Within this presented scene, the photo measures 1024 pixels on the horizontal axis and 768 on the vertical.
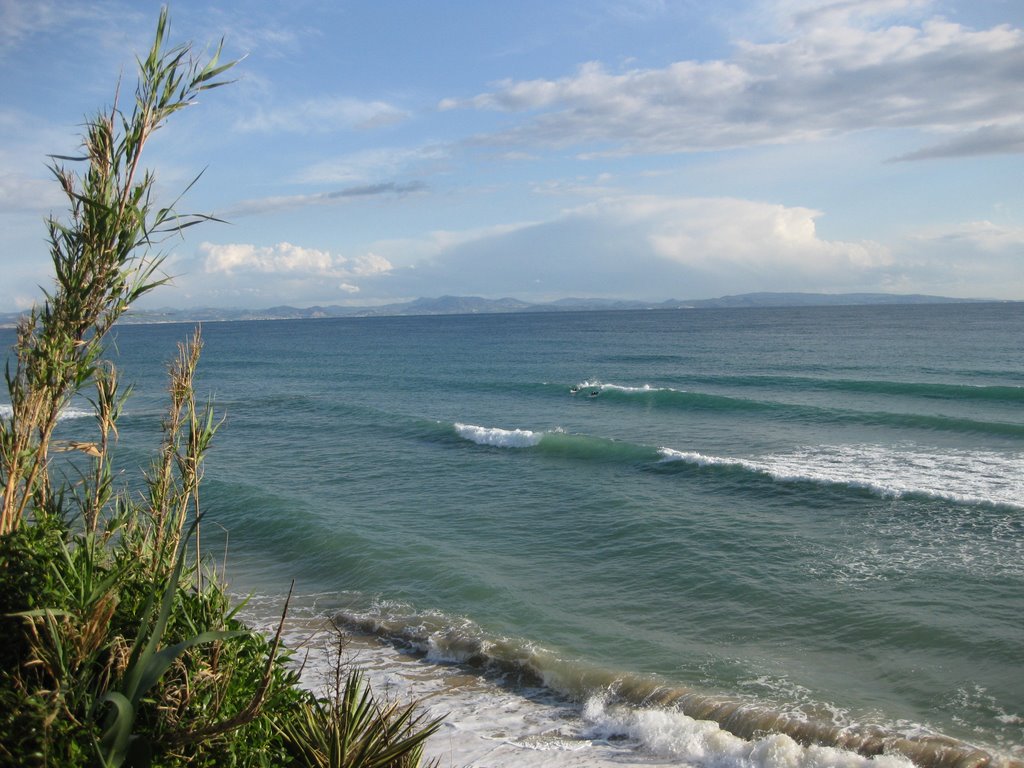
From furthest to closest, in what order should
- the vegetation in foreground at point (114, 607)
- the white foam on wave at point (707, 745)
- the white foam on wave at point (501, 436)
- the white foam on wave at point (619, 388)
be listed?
the white foam on wave at point (619, 388) < the white foam on wave at point (501, 436) < the white foam on wave at point (707, 745) < the vegetation in foreground at point (114, 607)

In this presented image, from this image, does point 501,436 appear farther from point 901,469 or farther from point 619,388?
point 619,388

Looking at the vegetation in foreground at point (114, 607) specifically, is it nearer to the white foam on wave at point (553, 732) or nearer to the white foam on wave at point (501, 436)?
the white foam on wave at point (553, 732)

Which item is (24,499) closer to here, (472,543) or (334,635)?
(334,635)

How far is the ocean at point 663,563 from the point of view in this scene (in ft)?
27.5

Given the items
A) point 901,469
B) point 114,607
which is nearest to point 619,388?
point 901,469

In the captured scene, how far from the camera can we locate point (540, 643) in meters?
10.4

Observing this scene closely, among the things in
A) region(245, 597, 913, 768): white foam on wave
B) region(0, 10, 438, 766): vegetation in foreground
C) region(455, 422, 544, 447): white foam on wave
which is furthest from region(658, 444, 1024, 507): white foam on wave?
region(0, 10, 438, 766): vegetation in foreground

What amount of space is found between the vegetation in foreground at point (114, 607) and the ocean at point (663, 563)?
0.72 m

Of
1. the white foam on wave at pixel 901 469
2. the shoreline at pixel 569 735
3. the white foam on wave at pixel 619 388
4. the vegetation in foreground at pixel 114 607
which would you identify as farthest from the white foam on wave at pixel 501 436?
the vegetation in foreground at pixel 114 607

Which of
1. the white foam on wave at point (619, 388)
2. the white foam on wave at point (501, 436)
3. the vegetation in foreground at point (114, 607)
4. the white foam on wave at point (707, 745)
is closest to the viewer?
the vegetation in foreground at point (114, 607)

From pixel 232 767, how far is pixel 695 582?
9.51m

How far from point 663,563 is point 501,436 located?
37.5ft

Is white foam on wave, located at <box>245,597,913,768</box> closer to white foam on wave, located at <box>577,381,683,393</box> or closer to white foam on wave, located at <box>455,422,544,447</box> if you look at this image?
white foam on wave, located at <box>455,422,544,447</box>

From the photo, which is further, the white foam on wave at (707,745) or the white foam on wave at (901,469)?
the white foam on wave at (901,469)
